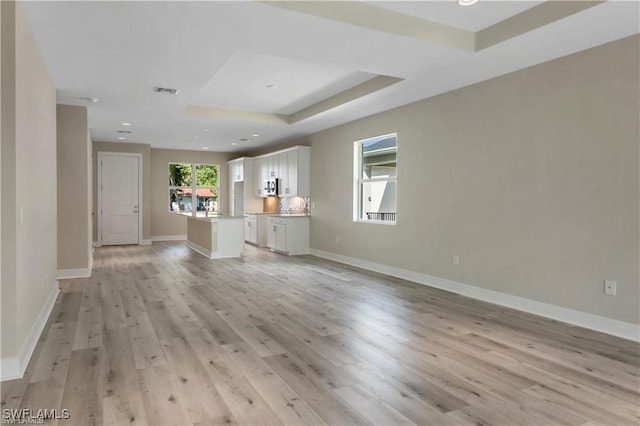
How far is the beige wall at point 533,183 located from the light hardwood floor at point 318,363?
468 mm

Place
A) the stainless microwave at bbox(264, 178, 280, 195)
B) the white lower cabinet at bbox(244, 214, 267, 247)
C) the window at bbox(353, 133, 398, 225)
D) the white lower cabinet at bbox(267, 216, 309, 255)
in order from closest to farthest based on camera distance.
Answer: the window at bbox(353, 133, 398, 225), the white lower cabinet at bbox(267, 216, 309, 255), the stainless microwave at bbox(264, 178, 280, 195), the white lower cabinet at bbox(244, 214, 267, 247)

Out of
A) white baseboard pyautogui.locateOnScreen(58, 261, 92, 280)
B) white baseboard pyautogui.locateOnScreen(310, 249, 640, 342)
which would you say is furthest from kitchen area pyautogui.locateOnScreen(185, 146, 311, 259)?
white baseboard pyautogui.locateOnScreen(310, 249, 640, 342)

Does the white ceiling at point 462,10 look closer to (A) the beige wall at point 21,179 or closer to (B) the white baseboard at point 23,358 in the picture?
(A) the beige wall at point 21,179

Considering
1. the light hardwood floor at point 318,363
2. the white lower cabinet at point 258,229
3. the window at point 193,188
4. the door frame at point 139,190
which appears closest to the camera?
the light hardwood floor at point 318,363

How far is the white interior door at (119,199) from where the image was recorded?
10.2 meters

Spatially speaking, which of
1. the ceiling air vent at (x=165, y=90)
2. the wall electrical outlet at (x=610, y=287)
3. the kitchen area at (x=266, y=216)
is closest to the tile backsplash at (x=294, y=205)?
Answer: the kitchen area at (x=266, y=216)

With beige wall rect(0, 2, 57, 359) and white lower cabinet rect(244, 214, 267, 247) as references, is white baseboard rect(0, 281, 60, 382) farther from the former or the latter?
white lower cabinet rect(244, 214, 267, 247)

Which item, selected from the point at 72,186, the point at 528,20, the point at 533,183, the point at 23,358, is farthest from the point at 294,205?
the point at 23,358

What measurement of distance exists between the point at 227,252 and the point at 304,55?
5.05 m

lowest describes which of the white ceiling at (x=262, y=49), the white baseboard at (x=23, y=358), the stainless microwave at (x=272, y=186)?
the white baseboard at (x=23, y=358)

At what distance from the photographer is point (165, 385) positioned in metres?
2.57

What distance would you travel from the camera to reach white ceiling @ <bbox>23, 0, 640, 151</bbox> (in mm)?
3162

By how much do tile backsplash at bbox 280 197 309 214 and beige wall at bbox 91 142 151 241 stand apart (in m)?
3.63

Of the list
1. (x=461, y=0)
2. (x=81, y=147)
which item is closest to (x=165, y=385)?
(x=461, y=0)
